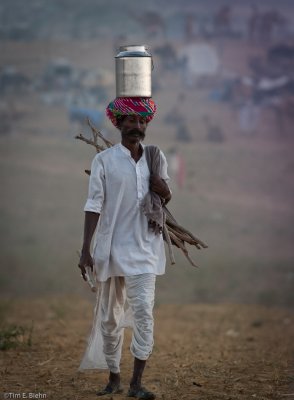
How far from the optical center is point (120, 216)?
526cm

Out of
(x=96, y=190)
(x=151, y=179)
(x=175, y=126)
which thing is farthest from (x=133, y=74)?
(x=175, y=126)

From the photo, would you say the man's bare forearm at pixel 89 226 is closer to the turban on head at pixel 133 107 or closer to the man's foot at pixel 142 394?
the turban on head at pixel 133 107

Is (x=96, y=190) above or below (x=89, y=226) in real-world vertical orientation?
above

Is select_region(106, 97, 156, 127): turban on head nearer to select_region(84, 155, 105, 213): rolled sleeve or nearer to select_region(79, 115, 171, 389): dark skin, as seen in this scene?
select_region(79, 115, 171, 389): dark skin

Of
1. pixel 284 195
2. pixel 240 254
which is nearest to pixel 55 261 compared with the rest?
pixel 240 254

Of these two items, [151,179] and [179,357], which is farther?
[179,357]

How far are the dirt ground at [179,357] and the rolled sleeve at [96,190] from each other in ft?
4.04

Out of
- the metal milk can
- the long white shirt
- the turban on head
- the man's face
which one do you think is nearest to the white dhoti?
the long white shirt

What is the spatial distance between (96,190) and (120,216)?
23cm

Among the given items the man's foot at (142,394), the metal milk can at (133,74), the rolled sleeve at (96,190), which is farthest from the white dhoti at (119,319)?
the metal milk can at (133,74)

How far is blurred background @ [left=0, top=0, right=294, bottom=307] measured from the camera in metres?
12.6

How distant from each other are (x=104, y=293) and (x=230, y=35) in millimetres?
8751

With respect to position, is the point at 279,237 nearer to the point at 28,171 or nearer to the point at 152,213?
the point at 28,171

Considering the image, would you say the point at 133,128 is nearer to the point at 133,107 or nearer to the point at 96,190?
the point at 133,107
